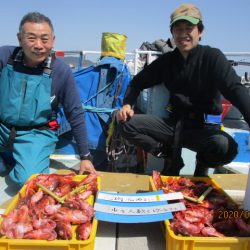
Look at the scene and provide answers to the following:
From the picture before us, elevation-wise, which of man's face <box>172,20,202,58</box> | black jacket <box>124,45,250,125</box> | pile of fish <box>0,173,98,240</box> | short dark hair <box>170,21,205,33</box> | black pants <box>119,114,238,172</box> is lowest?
pile of fish <box>0,173,98,240</box>

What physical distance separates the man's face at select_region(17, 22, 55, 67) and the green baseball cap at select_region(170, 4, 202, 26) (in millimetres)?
1157

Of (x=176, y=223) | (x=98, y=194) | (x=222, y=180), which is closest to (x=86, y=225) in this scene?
(x=98, y=194)

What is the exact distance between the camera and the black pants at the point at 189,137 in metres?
3.04

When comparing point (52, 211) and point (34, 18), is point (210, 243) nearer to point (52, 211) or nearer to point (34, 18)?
point (52, 211)

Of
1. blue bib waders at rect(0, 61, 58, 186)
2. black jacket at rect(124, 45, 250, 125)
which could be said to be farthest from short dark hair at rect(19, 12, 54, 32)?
black jacket at rect(124, 45, 250, 125)

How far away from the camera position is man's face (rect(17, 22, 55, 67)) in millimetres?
2828

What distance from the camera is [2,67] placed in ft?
10.0

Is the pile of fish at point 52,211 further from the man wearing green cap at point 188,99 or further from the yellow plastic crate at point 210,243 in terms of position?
the man wearing green cap at point 188,99

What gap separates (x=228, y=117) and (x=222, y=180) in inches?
106

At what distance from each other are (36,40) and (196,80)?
154 centimetres

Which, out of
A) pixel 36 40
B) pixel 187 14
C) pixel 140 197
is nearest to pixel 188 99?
pixel 187 14

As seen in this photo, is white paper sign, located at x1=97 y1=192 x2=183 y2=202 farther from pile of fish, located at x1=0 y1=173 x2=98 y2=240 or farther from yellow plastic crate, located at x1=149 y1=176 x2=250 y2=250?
yellow plastic crate, located at x1=149 y1=176 x2=250 y2=250

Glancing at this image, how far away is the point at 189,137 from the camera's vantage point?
320 cm

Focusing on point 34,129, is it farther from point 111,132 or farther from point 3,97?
point 111,132
